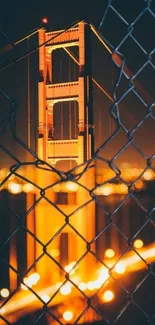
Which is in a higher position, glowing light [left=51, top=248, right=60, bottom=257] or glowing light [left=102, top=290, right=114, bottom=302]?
glowing light [left=51, top=248, right=60, bottom=257]

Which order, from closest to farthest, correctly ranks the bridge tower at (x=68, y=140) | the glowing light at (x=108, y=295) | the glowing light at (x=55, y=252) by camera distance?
1. the glowing light at (x=108, y=295)
2. the bridge tower at (x=68, y=140)
3. the glowing light at (x=55, y=252)

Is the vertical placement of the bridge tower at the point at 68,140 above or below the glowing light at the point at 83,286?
above

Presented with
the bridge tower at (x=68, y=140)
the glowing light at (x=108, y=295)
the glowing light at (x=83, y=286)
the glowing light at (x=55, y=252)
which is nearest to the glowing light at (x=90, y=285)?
the glowing light at (x=83, y=286)

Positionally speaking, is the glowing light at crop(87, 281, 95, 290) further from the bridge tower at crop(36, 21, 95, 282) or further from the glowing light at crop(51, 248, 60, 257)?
the glowing light at crop(51, 248, 60, 257)

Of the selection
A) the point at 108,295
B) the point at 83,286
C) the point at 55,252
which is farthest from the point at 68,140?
the point at 108,295

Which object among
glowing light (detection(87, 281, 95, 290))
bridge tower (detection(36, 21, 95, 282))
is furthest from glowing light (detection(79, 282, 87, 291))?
bridge tower (detection(36, 21, 95, 282))

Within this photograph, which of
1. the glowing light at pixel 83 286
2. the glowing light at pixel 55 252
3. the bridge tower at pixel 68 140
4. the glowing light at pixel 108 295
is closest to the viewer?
the glowing light at pixel 108 295

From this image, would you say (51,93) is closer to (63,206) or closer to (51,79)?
(51,79)

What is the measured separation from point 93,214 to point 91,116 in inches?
93.6

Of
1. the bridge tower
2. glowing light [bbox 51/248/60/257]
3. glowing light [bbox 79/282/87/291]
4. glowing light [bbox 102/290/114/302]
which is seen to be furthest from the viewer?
glowing light [bbox 51/248/60/257]

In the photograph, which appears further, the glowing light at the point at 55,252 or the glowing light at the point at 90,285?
the glowing light at the point at 55,252

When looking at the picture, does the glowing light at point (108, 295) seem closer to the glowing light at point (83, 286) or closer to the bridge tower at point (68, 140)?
the glowing light at point (83, 286)

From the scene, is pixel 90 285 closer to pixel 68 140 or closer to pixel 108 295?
pixel 108 295

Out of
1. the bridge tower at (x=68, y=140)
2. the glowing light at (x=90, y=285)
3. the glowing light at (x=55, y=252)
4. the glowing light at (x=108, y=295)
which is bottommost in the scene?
the glowing light at (x=108, y=295)
